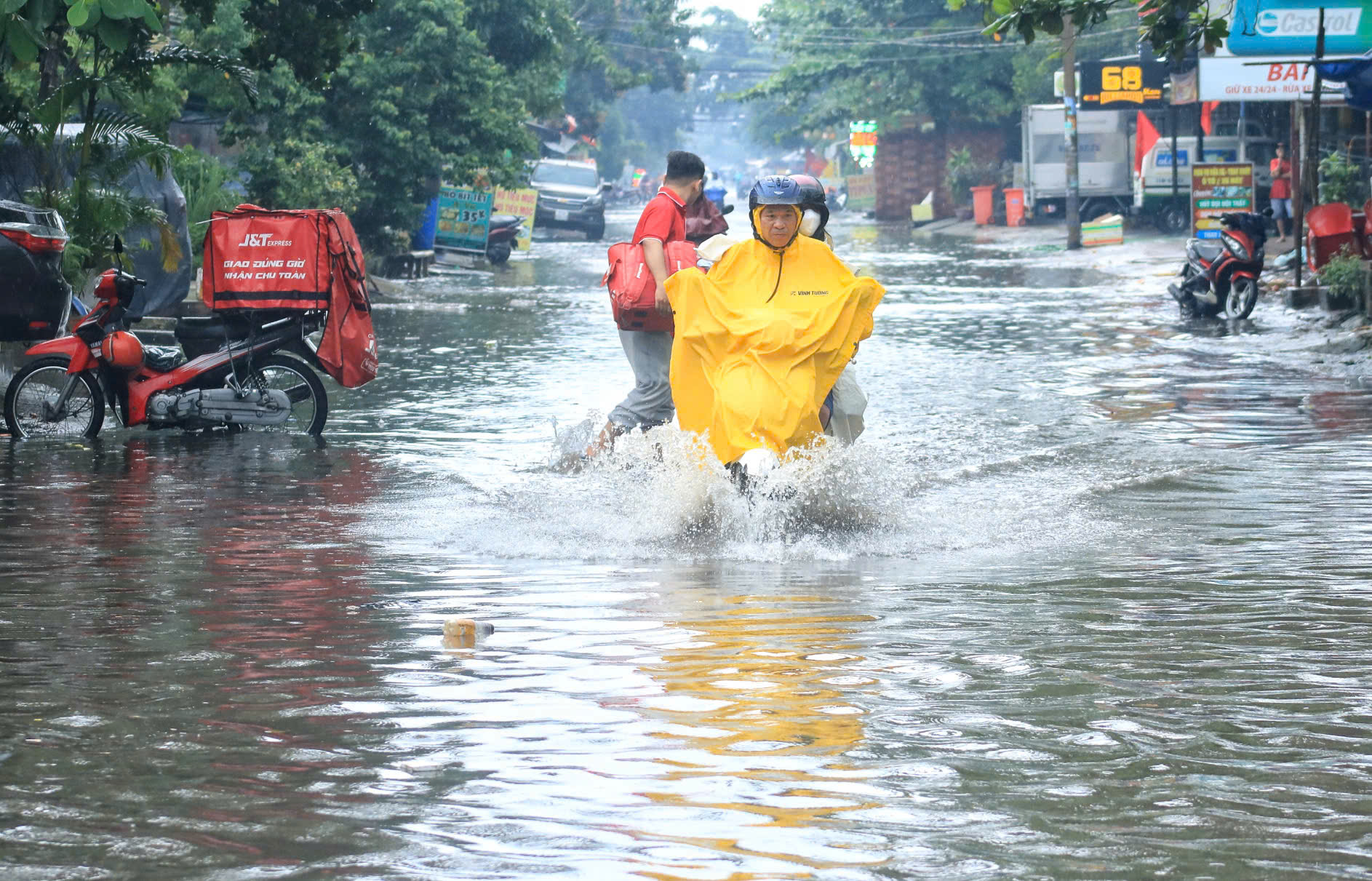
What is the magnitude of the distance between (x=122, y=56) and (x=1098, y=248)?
86.5 feet

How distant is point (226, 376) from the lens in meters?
12.3

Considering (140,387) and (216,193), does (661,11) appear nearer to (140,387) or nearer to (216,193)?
(216,193)

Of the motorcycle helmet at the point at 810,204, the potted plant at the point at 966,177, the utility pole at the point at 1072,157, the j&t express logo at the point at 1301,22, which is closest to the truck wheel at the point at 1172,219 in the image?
the utility pole at the point at 1072,157

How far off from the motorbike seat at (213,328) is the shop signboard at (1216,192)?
17445 millimetres

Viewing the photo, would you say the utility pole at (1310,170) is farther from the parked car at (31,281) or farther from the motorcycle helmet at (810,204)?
the parked car at (31,281)

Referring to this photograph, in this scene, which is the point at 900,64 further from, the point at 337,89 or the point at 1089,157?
the point at 337,89

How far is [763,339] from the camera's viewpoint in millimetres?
8031

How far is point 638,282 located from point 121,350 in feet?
13.3

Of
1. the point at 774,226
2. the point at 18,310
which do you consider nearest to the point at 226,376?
the point at 18,310

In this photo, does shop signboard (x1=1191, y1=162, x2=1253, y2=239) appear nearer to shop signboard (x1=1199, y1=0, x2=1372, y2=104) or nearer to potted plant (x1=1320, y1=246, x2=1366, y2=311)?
shop signboard (x1=1199, y1=0, x2=1372, y2=104)

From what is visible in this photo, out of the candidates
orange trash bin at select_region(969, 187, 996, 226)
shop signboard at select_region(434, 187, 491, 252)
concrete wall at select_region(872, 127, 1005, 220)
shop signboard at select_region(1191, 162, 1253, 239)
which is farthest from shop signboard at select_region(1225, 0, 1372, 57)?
concrete wall at select_region(872, 127, 1005, 220)

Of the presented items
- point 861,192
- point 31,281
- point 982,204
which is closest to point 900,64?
point 982,204

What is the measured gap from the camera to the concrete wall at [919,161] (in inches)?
2323

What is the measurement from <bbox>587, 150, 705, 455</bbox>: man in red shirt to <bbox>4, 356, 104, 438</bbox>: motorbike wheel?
378 centimetres
